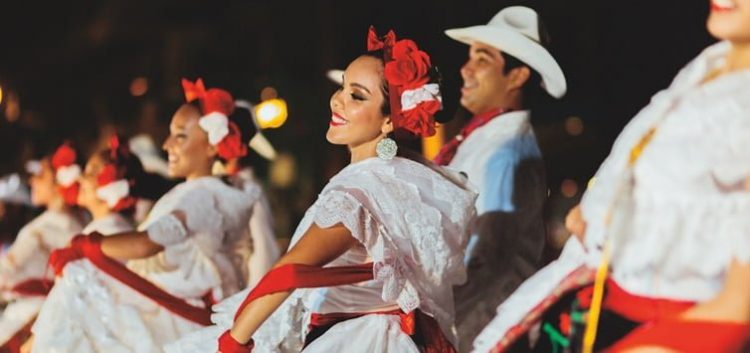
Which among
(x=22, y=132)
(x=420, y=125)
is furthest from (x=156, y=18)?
(x=420, y=125)

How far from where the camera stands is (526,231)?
5496 mm

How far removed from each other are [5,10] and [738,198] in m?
19.8

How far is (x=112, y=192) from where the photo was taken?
640 cm

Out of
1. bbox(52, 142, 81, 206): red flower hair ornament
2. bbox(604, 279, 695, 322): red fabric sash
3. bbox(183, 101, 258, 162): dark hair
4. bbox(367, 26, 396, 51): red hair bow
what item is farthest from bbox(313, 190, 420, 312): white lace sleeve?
bbox(52, 142, 81, 206): red flower hair ornament

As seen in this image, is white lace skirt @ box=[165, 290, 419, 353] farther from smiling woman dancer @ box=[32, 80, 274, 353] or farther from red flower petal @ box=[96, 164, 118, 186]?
red flower petal @ box=[96, 164, 118, 186]

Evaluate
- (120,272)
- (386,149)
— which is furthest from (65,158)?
(386,149)

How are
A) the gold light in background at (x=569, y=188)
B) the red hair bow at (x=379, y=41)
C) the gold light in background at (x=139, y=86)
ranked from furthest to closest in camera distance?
1. the gold light in background at (x=139, y=86)
2. the gold light in background at (x=569, y=188)
3. the red hair bow at (x=379, y=41)

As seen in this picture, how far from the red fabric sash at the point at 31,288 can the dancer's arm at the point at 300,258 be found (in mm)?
3370

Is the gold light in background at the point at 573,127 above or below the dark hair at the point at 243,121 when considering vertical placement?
below

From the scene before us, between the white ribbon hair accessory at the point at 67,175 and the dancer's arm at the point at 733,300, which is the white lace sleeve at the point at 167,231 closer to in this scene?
the white ribbon hair accessory at the point at 67,175

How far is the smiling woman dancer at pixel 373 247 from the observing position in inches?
153

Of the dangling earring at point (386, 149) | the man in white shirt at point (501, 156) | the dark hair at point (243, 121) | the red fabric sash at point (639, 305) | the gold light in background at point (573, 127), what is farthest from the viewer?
the gold light in background at point (573, 127)

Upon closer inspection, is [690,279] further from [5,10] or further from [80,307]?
[5,10]

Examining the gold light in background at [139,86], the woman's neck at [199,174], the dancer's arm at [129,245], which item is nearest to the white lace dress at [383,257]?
the dancer's arm at [129,245]
